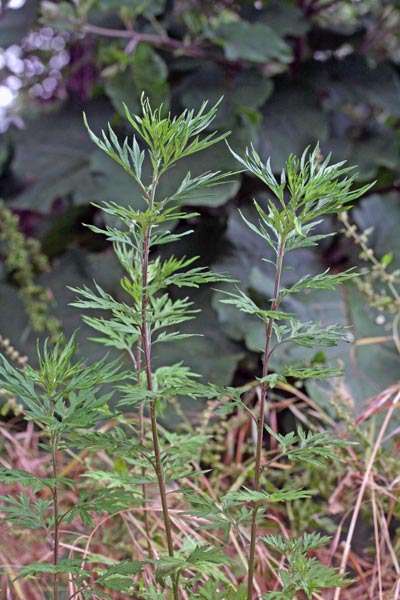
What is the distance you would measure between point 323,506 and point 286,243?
1.58ft

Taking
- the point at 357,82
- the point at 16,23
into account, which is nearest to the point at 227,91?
the point at 357,82

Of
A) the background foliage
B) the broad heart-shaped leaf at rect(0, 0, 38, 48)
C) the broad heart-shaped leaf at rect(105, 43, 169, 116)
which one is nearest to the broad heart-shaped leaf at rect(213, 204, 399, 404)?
the background foliage

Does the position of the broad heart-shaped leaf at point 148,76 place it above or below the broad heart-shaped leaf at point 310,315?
above

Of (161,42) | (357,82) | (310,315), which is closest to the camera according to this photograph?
(310,315)

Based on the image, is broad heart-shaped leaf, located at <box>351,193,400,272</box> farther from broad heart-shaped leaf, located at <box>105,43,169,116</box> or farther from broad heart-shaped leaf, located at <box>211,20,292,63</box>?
broad heart-shaped leaf, located at <box>105,43,169,116</box>

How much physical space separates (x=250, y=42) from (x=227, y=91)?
13 cm

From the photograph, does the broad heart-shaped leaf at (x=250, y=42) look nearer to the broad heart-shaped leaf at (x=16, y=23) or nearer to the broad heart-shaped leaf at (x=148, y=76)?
the broad heart-shaped leaf at (x=148, y=76)

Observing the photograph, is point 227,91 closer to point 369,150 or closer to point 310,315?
point 369,150

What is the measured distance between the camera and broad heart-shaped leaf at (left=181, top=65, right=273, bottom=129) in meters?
1.31

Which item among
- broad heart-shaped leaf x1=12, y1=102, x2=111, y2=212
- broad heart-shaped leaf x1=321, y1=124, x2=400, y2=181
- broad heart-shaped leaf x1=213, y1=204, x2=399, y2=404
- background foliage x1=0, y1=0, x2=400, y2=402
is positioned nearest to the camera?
broad heart-shaped leaf x1=213, y1=204, x2=399, y2=404

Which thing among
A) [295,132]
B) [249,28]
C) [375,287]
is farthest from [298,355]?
[249,28]

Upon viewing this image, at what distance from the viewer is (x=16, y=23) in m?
1.51

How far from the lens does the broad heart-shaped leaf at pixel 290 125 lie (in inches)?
54.1

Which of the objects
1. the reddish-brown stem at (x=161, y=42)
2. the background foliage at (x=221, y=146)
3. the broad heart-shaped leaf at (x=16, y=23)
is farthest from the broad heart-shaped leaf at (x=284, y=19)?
the broad heart-shaped leaf at (x=16, y=23)
